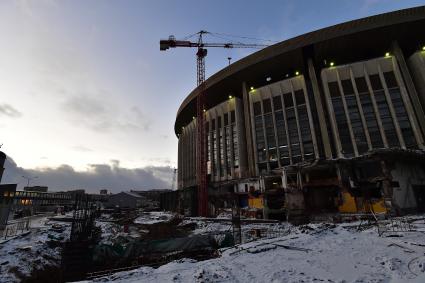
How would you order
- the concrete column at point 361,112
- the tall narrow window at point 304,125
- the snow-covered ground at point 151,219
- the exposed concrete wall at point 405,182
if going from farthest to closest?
the tall narrow window at point 304,125 → the concrete column at point 361,112 → the snow-covered ground at point 151,219 → the exposed concrete wall at point 405,182

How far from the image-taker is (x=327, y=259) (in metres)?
10.5

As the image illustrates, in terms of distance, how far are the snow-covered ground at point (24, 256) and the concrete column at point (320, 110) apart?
45.1 metres

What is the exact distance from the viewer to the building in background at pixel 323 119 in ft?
119

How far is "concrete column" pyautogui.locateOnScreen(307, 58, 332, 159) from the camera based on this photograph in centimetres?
4785

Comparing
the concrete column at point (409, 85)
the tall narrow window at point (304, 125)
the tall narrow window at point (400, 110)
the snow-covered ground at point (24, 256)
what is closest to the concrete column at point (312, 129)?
the tall narrow window at point (304, 125)

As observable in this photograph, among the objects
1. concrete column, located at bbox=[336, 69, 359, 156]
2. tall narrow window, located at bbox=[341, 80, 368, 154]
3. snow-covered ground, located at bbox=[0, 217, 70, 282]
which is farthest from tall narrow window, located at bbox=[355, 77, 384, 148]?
Result: snow-covered ground, located at bbox=[0, 217, 70, 282]

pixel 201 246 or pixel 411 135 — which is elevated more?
pixel 411 135

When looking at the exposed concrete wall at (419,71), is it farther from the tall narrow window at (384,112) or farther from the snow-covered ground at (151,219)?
the snow-covered ground at (151,219)

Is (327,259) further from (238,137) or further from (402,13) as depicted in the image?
(402,13)

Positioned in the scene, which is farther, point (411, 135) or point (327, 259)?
point (411, 135)

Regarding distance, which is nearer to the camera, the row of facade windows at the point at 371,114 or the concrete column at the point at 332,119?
the row of facade windows at the point at 371,114

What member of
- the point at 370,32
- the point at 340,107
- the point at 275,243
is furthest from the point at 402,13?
the point at 275,243

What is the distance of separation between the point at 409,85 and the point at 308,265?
5157 centimetres

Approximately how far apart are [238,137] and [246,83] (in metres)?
14.5
